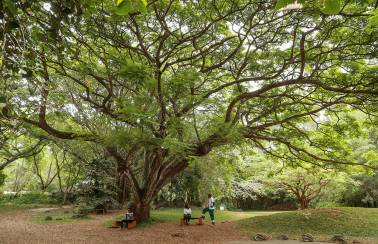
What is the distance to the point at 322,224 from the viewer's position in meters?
12.7

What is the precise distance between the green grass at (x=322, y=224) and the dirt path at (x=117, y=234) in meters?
1.28

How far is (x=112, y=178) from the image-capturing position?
19422 millimetres

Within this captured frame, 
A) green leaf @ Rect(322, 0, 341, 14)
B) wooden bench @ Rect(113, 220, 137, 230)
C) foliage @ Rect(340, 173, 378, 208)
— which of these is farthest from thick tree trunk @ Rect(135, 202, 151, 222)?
foliage @ Rect(340, 173, 378, 208)

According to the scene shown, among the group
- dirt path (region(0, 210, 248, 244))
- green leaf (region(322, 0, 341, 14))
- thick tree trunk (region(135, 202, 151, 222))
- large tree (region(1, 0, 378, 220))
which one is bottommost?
dirt path (region(0, 210, 248, 244))

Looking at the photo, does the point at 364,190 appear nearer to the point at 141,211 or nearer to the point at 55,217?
the point at 141,211

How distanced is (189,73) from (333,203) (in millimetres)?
20265

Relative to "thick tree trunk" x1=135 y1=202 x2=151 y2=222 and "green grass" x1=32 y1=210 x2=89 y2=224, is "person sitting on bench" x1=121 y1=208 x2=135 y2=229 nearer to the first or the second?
"thick tree trunk" x1=135 y1=202 x2=151 y2=222

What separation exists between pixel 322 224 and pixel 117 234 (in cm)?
798

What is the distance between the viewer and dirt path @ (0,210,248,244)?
34.4 feet

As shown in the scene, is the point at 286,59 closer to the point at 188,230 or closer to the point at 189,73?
the point at 189,73

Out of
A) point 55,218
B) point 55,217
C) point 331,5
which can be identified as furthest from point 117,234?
point 331,5

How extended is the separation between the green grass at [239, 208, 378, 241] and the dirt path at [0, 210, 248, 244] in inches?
50.2

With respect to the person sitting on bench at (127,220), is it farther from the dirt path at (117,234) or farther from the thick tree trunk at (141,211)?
the thick tree trunk at (141,211)

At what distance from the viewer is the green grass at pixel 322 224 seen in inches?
461
